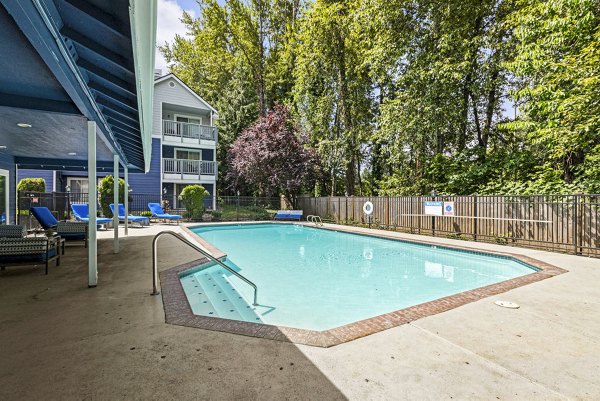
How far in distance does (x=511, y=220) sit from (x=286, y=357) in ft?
29.3

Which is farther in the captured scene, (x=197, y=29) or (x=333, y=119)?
(x=197, y=29)

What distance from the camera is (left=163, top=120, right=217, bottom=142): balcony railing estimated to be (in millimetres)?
18547

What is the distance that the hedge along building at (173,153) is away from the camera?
58.5ft

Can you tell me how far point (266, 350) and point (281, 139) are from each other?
1621cm

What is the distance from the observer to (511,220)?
8547 mm

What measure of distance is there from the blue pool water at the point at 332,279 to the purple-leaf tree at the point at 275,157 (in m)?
7.92

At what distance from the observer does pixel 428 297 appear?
201 inches

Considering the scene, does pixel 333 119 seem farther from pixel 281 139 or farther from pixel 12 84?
pixel 12 84

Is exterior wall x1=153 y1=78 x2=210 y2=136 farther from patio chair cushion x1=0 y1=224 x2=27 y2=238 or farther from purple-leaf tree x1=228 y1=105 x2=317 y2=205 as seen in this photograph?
patio chair cushion x1=0 y1=224 x2=27 y2=238

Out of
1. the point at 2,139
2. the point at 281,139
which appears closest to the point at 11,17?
the point at 2,139

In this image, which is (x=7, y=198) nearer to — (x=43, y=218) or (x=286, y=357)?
(x=43, y=218)

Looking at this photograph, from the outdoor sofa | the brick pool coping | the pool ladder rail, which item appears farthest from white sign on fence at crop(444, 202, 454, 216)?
the outdoor sofa

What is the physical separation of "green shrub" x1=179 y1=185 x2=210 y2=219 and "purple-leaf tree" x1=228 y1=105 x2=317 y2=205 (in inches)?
129

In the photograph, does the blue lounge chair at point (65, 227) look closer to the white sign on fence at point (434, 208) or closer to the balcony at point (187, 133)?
the white sign on fence at point (434, 208)
